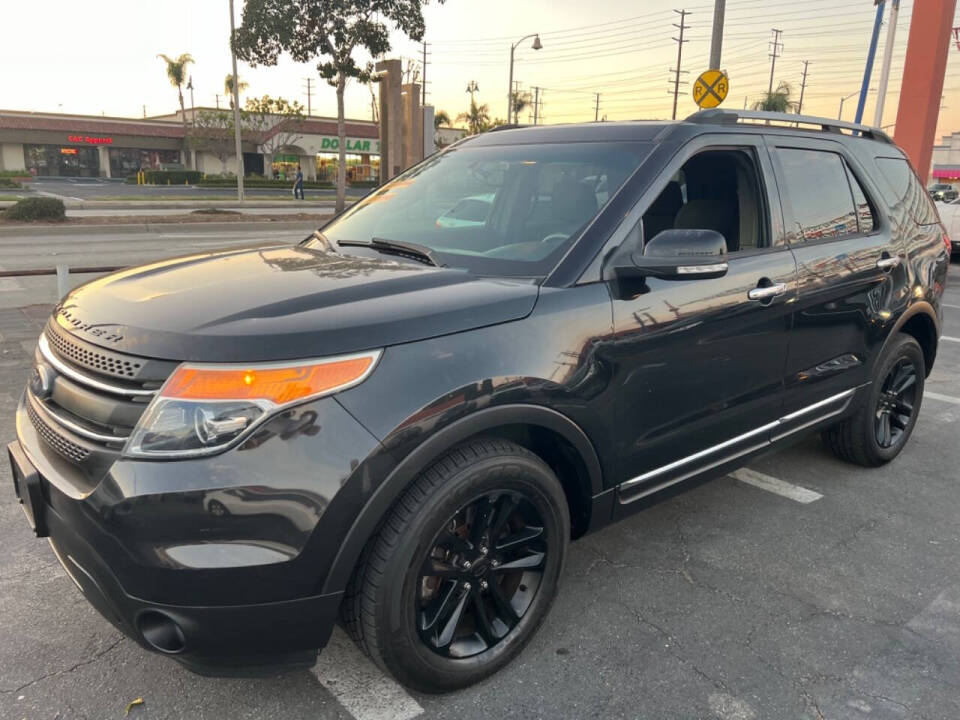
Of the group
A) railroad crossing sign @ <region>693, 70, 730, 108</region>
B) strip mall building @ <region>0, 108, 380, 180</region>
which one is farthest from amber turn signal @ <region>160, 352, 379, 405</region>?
strip mall building @ <region>0, 108, 380, 180</region>

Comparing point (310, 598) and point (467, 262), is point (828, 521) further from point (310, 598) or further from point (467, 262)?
point (310, 598)

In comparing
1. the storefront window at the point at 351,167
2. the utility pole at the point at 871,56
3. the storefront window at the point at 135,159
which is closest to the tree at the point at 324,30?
the utility pole at the point at 871,56

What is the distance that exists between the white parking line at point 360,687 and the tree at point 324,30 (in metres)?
20.7

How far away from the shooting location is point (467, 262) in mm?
2707

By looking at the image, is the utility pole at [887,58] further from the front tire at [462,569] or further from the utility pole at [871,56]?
the front tire at [462,569]

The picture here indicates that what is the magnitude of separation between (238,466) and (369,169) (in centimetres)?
6742

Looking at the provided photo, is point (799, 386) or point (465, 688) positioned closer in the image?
point (465, 688)

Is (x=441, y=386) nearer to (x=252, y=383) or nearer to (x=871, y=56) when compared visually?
(x=252, y=383)

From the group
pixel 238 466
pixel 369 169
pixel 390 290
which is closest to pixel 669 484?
pixel 390 290

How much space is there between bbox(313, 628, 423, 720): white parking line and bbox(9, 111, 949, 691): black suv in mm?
157

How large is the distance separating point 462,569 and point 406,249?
1.26 meters

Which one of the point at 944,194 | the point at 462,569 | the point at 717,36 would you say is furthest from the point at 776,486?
the point at 944,194

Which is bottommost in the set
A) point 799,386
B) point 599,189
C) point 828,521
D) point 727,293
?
point 828,521

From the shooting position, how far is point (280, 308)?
210 centimetres
